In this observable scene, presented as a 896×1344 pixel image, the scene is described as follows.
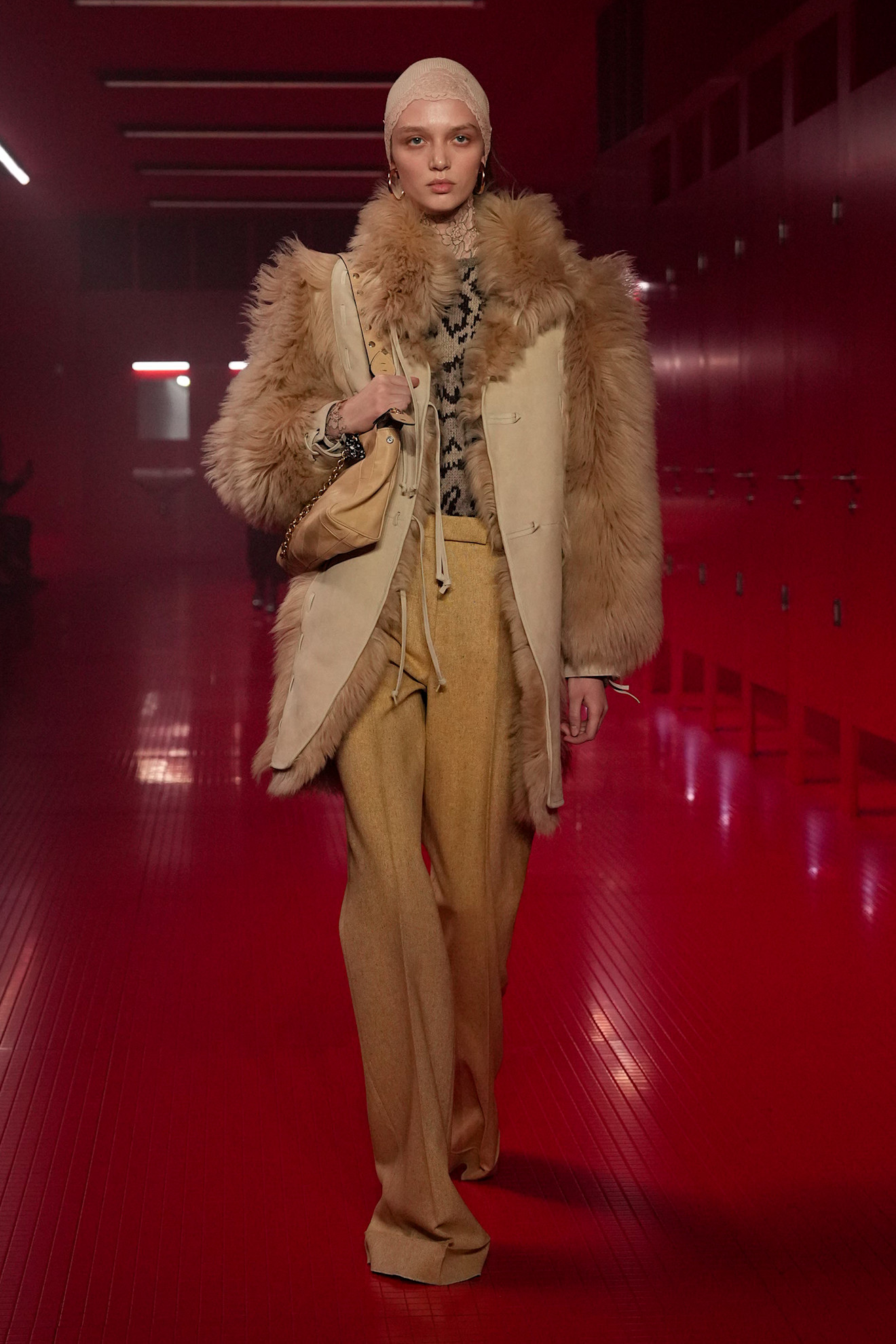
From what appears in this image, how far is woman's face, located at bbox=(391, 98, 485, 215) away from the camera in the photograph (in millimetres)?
2061

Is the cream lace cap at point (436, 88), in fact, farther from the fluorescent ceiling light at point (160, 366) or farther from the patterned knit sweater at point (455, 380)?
the fluorescent ceiling light at point (160, 366)

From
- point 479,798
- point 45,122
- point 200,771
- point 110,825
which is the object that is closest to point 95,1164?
point 479,798

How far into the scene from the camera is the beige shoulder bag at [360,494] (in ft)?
6.65

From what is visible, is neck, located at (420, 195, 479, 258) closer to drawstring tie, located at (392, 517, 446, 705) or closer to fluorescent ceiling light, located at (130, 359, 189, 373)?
drawstring tie, located at (392, 517, 446, 705)

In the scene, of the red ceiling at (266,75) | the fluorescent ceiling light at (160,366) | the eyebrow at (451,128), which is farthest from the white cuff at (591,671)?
the fluorescent ceiling light at (160,366)

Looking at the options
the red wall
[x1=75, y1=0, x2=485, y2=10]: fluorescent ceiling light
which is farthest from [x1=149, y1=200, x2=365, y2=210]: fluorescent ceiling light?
the red wall

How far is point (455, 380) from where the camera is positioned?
2.14m

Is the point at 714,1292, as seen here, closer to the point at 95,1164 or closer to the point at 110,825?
the point at 95,1164

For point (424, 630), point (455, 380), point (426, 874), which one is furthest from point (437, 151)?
point (426, 874)

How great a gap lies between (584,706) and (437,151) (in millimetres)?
773

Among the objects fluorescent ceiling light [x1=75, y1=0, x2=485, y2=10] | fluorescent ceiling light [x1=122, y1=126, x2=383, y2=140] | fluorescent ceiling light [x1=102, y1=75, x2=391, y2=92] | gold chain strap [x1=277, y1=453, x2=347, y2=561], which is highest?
fluorescent ceiling light [x1=122, y1=126, x2=383, y2=140]

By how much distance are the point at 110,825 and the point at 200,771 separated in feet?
2.68

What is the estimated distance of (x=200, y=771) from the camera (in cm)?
557

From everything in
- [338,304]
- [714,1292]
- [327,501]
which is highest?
[338,304]
